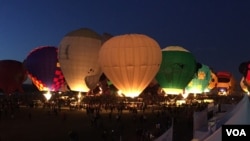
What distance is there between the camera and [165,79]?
49.0m

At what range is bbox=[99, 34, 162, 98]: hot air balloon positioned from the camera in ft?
124

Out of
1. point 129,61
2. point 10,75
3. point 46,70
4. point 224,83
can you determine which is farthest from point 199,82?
point 129,61

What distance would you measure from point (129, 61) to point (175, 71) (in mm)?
12208

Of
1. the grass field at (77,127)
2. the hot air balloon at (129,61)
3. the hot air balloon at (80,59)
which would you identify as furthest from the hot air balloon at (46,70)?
the grass field at (77,127)

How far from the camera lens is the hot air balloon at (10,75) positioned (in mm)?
56781

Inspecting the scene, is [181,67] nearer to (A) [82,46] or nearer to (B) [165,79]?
(B) [165,79]

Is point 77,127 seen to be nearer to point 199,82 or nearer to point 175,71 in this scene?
point 175,71

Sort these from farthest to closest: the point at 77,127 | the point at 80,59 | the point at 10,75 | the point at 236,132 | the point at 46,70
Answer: the point at 10,75, the point at 46,70, the point at 80,59, the point at 77,127, the point at 236,132

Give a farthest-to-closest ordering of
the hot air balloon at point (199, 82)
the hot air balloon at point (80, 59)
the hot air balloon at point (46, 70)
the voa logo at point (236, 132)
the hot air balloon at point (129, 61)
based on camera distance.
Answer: the hot air balloon at point (199, 82), the hot air balloon at point (46, 70), the hot air balloon at point (80, 59), the hot air balloon at point (129, 61), the voa logo at point (236, 132)

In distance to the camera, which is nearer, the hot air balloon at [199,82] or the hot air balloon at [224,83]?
the hot air balloon at [199,82]

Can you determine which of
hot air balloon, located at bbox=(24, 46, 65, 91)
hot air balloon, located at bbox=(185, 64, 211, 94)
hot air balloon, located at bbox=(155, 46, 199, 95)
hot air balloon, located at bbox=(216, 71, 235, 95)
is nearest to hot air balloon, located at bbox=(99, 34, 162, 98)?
hot air balloon, located at bbox=(155, 46, 199, 95)

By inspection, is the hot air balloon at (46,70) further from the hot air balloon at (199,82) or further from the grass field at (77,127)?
the hot air balloon at (199,82)

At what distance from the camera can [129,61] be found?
37.7 metres

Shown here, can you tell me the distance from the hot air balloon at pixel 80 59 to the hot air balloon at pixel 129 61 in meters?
6.67
